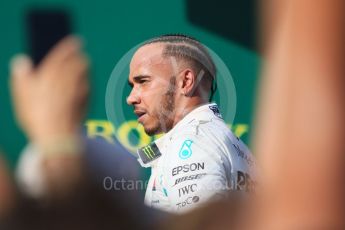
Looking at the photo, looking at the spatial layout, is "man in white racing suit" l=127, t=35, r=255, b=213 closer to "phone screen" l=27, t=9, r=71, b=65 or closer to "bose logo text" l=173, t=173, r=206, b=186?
"bose logo text" l=173, t=173, r=206, b=186

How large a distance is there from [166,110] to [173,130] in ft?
0.81

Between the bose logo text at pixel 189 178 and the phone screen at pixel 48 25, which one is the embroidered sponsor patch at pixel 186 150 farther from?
the phone screen at pixel 48 25

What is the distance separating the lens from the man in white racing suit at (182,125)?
7.34 feet

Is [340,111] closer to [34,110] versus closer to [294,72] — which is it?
[294,72]

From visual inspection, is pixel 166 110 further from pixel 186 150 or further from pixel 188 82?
pixel 186 150

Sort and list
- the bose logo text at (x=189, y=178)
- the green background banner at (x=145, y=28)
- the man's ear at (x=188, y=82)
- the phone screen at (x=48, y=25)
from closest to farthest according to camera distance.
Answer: the bose logo text at (x=189, y=178)
the man's ear at (x=188, y=82)
the phone screen at (x=48, y=25)
the green background banner at (x=145, y=28)

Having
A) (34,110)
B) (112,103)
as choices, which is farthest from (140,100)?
(34,110)

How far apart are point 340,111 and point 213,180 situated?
176cm

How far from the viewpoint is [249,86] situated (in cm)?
389

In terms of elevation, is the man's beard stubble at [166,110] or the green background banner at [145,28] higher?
the green background banner at [145,28]

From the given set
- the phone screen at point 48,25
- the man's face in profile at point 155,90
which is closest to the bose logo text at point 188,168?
the man's face in profile at point 155,90

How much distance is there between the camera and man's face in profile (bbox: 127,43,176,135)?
2.86 m

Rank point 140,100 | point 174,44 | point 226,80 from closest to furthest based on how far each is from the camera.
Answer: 1. point 174,44
2. point 140,100
3. point 226,80

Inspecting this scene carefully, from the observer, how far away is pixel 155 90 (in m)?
2.92
